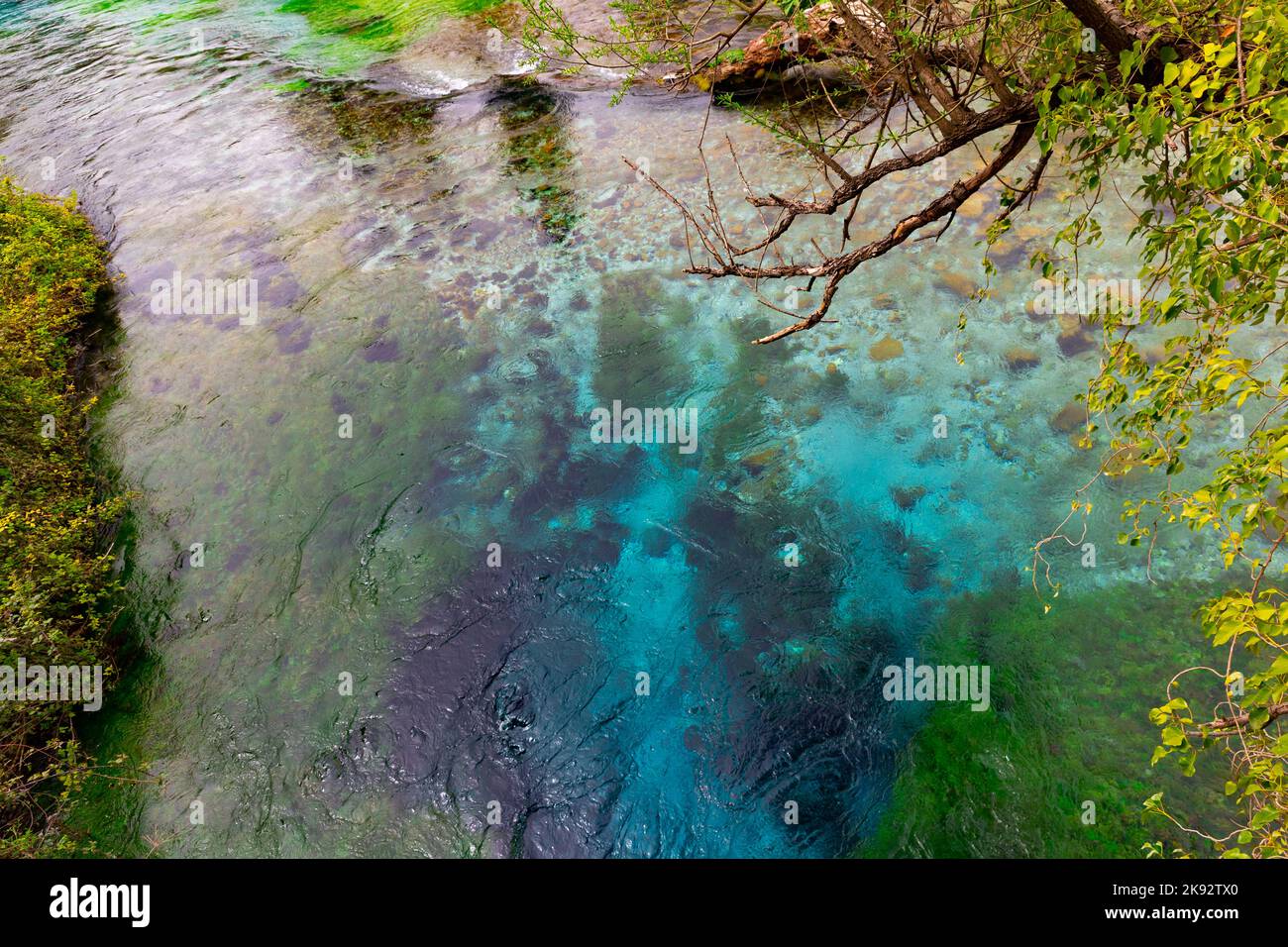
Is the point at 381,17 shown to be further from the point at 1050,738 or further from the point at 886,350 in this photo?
the point at 1050,738

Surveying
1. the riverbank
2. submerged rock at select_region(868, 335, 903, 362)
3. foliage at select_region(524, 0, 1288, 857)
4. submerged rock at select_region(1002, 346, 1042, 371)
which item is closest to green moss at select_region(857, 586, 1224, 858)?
foliage at select_region(524, 0, 1288, 857)

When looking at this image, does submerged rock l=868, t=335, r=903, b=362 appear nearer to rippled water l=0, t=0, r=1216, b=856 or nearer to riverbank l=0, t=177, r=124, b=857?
rippled water l=0, t=0, r=1216, b=856

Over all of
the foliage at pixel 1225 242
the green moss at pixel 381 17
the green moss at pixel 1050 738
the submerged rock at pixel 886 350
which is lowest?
the green moss at pixel 1050 738

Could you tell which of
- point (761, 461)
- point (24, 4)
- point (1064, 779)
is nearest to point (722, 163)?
point (761, 461)

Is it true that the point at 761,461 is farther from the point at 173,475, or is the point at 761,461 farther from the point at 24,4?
the point at 24,4

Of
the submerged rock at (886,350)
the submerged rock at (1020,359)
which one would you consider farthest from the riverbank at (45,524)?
the submerged rock at (1020,359)

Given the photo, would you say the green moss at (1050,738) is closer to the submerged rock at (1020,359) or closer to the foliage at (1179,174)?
the foliage at (1179,174)
